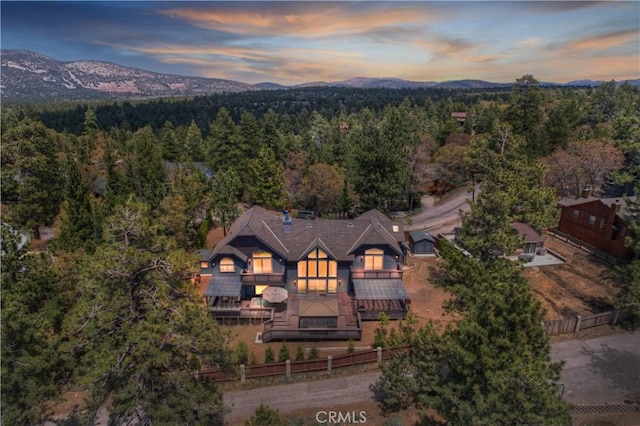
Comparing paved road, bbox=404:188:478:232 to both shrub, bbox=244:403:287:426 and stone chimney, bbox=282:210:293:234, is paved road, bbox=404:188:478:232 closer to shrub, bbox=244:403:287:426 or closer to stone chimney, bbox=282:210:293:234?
stone chimney, bbox=282:210:293:234

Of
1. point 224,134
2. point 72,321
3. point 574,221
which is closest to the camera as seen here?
point 72,321

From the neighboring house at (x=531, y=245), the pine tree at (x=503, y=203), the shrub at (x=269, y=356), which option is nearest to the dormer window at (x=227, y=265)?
the shrub at (x=269, y=356)

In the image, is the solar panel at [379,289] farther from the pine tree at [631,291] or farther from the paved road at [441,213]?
the paved road at [441,213]

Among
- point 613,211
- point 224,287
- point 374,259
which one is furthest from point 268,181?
point 613,211

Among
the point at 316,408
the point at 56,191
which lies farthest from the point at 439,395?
the point at 56,191

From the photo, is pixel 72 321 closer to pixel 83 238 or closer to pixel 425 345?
pixel 425 345

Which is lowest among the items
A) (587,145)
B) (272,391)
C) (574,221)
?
(272,391)
